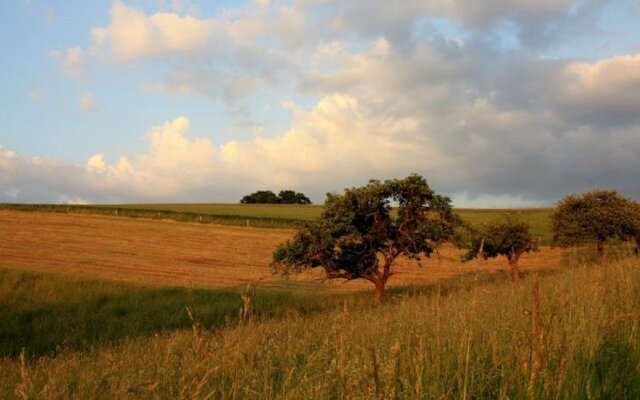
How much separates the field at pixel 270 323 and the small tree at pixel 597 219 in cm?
305

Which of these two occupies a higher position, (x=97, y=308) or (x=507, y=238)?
(x=507, y=238)

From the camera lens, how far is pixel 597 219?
37625 millimetres

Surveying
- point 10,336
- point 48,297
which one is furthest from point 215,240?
point 10,336

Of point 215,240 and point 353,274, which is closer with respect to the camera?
point 353,274

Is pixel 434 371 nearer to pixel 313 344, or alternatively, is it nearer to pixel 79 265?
pixel 313 344

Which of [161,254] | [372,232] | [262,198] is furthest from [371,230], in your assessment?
[262,198]

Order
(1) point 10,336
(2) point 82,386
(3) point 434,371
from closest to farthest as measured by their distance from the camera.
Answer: (3) point 434,371
(2) point 82,386
(1) point 10,336

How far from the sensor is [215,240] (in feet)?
180

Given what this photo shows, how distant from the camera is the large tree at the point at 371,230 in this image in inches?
915

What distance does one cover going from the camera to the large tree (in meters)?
23.2

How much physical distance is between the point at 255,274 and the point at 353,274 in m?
15.8

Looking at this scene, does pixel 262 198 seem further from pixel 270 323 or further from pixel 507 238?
pixel 270 323

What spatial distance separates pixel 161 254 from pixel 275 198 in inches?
3693

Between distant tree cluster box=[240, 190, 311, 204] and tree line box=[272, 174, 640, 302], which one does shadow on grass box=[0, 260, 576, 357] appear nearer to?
tree line box=[272, 174, 640, 302]
